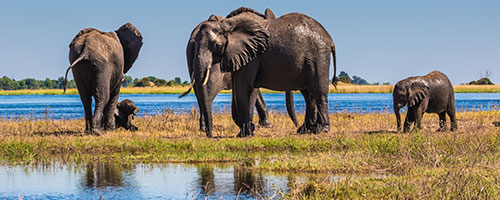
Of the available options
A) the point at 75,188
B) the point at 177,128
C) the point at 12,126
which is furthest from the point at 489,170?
the point at 12,126

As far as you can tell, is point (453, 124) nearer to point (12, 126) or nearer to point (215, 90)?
point (215, 90)

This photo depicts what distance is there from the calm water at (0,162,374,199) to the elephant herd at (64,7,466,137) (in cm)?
260

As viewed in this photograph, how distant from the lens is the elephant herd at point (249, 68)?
14555 millimetres

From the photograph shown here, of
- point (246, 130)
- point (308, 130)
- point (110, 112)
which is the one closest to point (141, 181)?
point (246, 130)

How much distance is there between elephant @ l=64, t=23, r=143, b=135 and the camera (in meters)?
15.6

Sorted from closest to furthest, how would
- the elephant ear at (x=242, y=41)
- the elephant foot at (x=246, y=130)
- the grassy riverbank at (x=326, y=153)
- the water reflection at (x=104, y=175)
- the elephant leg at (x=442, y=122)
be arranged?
the grassy riverbank at (x=326, y=153) → the water reflection at (x=104, y=175) → the elephant ear at (x=242, y=41) → the elephant foot at (x=246, y=130) → the elephant leg at (x=442, y=122)

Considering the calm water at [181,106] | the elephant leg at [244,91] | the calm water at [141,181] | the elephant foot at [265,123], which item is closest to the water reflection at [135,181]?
the calm water at [141,181]

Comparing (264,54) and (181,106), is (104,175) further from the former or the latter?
(181,106)

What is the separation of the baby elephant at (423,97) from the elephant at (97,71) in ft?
19.9

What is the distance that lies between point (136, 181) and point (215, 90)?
19.4 ft

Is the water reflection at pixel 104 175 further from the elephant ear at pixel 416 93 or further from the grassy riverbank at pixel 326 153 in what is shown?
the elephant ear at pixel 416 93

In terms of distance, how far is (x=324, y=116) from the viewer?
51.2ft

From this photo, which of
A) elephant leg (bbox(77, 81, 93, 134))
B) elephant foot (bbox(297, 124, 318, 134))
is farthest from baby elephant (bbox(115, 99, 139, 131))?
elephant foot (bbox(297, 124, 318, 134))

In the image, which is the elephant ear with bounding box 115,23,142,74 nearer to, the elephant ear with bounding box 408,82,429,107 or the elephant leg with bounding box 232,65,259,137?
the elephant leg with bounding box 232,65,259,137
